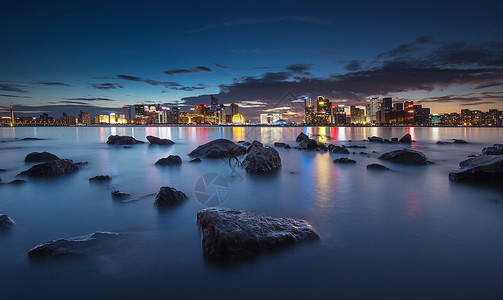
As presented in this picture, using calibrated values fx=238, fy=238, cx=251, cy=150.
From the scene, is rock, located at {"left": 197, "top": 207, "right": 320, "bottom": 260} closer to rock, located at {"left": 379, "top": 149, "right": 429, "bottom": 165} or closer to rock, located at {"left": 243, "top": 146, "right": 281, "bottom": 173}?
rock, located at {"left": 243, "top": 146, "right": 281, "bottom": 173}

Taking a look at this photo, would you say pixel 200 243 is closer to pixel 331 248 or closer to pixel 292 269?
pixel 292 269

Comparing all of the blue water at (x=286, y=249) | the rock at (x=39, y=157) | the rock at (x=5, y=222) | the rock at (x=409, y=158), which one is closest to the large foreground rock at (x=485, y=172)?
the blue water at (x=286, y=249)

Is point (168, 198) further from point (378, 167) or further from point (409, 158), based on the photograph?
point (409, 158)

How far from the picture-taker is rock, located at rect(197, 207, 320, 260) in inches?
164

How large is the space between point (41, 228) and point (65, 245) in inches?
76.4

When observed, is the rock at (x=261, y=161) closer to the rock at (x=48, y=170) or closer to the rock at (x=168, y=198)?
the rock at (x=168, y=198)

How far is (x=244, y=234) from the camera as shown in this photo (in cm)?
431

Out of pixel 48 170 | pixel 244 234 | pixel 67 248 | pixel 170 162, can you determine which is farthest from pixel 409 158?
pixel 48 170

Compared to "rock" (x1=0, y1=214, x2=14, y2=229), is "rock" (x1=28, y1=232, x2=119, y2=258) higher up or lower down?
lower down

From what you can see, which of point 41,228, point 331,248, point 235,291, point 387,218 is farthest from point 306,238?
point 41,228

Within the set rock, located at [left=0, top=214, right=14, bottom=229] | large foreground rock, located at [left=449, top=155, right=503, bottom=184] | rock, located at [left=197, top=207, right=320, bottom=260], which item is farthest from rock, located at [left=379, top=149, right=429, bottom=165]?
rock, located at [left=0, top=214, right=14, bottom=229]

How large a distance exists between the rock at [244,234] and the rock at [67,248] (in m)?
2.09

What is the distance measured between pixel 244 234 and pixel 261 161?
846 centimetres

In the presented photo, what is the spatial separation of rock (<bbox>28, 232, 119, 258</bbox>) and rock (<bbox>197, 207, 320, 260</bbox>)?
2.09 metres
